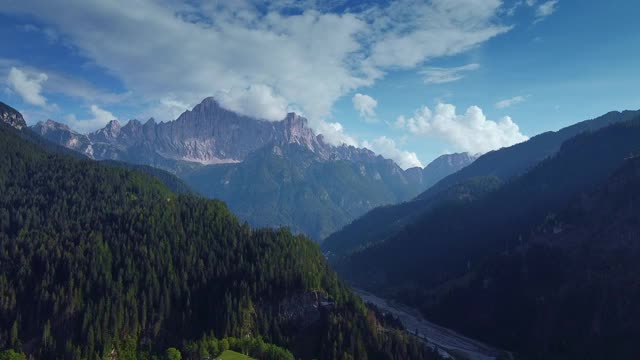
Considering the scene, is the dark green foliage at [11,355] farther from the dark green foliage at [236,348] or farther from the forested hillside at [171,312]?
the dark green foliage at [236,348]

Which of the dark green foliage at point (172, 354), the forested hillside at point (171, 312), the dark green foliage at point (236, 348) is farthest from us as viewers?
the forested hillside at point (171, 312)

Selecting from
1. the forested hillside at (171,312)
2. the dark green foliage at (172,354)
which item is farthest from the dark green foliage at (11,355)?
the dark green foliage at (172,354)

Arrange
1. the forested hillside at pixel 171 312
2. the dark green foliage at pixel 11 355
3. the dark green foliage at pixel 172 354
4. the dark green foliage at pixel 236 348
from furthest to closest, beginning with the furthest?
1. the forested hillside at pixel 171 312
2. the dark green foliage at pixel 236 348
3. the dark green foliage at pixel 11 355
4. the dark green foliage at pixel 172 354

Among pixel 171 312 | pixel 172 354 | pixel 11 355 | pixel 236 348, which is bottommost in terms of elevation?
pixel 236 348

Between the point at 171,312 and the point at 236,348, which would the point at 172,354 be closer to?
the point at 236,348

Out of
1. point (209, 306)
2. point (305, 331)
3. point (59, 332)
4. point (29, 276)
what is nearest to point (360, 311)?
point (305, 331)

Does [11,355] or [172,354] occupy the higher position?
[11,355]

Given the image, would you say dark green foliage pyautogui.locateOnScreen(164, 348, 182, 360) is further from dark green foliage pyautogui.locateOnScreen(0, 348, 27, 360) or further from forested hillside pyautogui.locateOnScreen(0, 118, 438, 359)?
dark green foliage pyautogui.locateOnScreen(0, 348, 27, 360)

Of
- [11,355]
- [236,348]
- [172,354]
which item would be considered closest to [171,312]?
[172,354]

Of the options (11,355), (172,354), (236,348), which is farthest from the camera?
(236,348)

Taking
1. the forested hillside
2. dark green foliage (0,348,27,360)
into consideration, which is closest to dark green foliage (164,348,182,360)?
the forested hillside

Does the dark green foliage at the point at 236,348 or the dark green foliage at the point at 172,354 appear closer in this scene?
the dark green foliage at the point at 172,354

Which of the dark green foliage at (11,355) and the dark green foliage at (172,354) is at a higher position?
the dark green foliage at (11,355)
